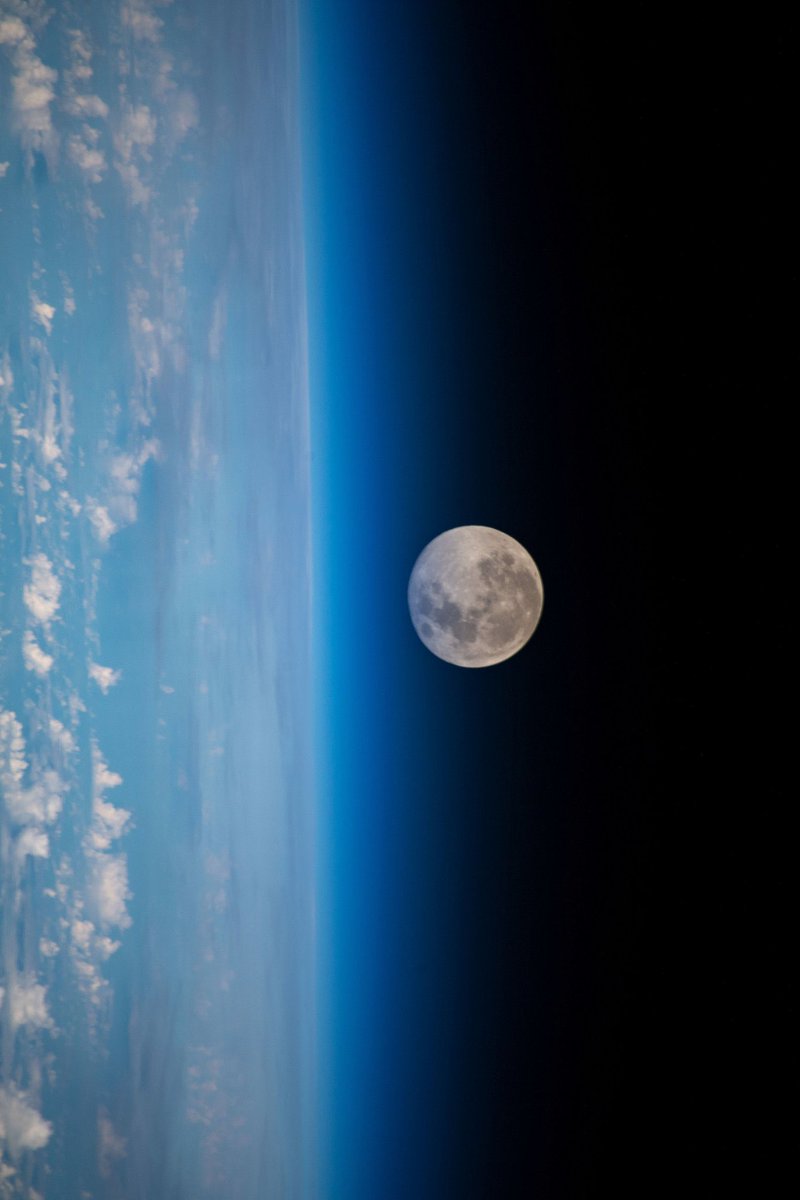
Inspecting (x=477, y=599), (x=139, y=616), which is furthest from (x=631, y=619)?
(x=139, y=616)

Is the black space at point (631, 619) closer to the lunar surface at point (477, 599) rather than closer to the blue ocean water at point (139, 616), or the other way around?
the lunar surface at point (477, 599)

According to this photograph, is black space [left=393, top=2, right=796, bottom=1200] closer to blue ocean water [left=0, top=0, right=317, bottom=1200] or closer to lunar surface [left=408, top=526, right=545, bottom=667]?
lunar surface [left=408, top=526, right=545, bottom=667]

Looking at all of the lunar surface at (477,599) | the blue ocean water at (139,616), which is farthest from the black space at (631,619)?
the blue ocean water at (139,616)

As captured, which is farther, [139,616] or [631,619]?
[631,619]

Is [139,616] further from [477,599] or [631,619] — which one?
[631,619]

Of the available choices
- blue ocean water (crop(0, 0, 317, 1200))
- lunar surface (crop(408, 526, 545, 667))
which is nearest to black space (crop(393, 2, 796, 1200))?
lunar surface (crop(408, 526, 545, 667))

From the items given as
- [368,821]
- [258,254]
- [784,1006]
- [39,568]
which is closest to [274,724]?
[368,821]
